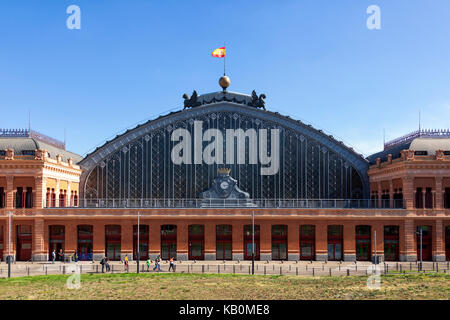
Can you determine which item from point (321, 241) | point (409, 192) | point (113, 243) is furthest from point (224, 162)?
point (409, 192)

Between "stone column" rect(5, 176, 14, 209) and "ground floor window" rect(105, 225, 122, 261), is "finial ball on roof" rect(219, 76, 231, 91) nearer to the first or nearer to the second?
"ground floor window" rect(105, 225, 122, 261)

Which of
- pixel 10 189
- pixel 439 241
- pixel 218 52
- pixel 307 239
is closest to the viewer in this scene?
pixel 439 241

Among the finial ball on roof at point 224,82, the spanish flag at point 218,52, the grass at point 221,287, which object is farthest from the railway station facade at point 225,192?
the grass at point 221,287

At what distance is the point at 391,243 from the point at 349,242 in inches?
254

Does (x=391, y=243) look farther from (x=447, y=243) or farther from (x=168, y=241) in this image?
(x=168, y=241)

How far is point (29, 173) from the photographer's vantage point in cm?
6606

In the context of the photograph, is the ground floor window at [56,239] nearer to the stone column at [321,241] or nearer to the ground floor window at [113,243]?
the ground floor window at [113,243]

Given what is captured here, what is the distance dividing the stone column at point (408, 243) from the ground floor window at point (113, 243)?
42641 millimetres

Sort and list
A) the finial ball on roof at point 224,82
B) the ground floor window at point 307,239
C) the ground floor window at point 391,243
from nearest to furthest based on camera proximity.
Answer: the ground floor window at point 391,243 < the ground floor window at point 307,239 < the finial ball on roof at point 224,82

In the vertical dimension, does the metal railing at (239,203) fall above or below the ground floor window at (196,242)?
above

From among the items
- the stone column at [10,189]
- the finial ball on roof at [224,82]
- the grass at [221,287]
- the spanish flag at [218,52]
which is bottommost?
the grass at [221,287]

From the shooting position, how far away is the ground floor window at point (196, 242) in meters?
67.1

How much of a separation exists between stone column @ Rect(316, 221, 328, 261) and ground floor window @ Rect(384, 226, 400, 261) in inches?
361

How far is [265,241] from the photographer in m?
66.7
